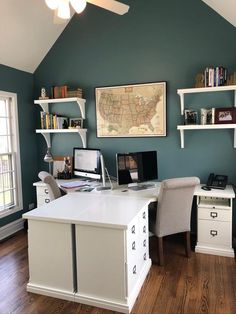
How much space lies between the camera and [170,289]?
2424mm

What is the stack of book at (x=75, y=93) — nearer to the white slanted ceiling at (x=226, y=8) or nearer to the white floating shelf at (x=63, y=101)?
the white floating shelf at (x=63, y=101)

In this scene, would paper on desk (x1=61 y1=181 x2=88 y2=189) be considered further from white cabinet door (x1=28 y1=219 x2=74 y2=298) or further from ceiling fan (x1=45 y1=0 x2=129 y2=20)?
ceiling fan (x1=45 y1=0 x2=129 y2=20)

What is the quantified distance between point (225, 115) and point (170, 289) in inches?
77.2

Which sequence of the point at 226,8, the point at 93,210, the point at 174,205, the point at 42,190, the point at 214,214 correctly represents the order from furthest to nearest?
the point at 42,190 < the point at 214,214 < the point at 226,8 < the point at 174,205 < the point at 93,210

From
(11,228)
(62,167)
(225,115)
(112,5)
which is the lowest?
(11,228)

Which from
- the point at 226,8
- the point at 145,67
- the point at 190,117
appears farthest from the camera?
the point at 145,67

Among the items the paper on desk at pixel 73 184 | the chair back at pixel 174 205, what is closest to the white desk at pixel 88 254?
the chair back at pixel 174 205

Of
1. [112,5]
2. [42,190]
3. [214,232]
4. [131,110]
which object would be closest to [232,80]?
[131,110]

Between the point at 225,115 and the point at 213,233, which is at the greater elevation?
the point at 225,115

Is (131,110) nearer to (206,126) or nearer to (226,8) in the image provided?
(206,126)

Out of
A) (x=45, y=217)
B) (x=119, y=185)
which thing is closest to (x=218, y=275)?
(x=119, y=185)

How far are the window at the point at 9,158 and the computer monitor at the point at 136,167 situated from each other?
165 centimetres

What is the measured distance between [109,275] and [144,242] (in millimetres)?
588

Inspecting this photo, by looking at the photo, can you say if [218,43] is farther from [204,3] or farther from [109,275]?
[109,275]
